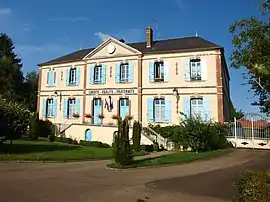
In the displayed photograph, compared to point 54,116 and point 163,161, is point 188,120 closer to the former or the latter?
point 163,161

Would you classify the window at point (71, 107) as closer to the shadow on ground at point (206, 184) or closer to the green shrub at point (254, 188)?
the shadow on ground at point (206, 184)

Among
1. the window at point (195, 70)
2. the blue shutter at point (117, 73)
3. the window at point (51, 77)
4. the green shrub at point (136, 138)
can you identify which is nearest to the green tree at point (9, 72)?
the window at point (51, 77)

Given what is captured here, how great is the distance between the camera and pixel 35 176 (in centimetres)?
1099

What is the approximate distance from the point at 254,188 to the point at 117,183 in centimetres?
534

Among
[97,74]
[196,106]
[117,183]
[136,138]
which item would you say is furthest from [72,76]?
[117,183]

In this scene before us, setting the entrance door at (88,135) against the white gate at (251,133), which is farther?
the entrance door at (88,135)

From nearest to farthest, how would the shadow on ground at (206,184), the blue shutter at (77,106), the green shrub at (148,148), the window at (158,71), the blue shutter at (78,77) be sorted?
the shadow on ground at (206,184) < the green shrub at (148,148) < the window at (158,71) < the blue shutter at (77,106) < the blue shutter at (78,77)

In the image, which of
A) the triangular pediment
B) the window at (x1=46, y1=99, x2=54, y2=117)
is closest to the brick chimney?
the triangular pediment

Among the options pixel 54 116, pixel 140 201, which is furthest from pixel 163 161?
pixel 54 116

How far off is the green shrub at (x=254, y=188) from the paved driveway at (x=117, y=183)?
2037mm

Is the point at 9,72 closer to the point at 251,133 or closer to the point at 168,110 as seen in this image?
the point at 168,110

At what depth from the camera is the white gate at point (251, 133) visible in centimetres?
2056

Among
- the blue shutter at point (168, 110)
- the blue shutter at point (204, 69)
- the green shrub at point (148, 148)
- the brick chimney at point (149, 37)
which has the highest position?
the brick chimney at point (149, 37)

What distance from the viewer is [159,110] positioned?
2667cm
